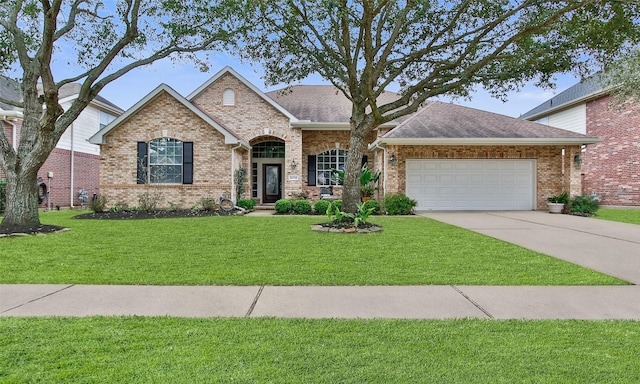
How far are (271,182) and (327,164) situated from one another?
322 centimetres

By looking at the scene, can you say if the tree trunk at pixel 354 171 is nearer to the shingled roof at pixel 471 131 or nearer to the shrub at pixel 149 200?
the shingled roof at pixel 471 131

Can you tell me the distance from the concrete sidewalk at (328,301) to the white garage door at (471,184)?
38.3 ft

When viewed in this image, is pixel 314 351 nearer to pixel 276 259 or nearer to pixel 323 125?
pixel 276 259

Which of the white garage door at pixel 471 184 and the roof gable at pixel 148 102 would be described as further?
the white garage door at pixel 471 184

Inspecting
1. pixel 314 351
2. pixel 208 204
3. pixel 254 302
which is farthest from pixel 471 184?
pixel 314 351

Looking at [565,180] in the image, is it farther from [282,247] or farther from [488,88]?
[282,247]

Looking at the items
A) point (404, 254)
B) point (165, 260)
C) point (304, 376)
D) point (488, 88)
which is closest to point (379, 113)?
point (488, 88)

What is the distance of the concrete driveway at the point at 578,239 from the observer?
6418mm

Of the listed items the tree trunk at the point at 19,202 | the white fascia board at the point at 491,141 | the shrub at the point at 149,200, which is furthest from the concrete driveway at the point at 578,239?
the tree trunk at the point at 19,202

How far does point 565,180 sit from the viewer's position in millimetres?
16609

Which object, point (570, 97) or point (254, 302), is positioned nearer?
point (254, 302)

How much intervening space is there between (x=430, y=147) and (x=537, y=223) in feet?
18.2

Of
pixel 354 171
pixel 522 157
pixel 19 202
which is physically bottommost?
pixel 19 202

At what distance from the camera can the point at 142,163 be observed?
16297 millimetres
